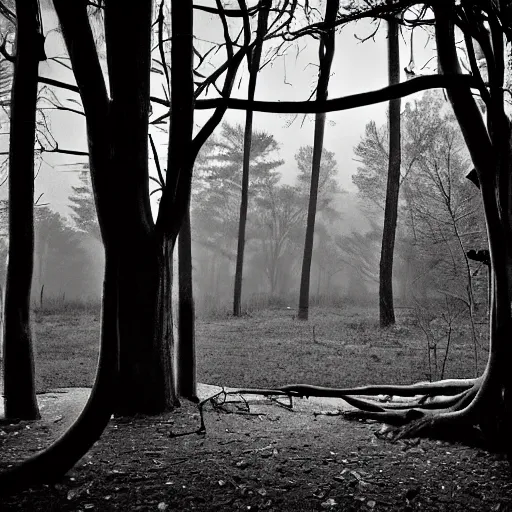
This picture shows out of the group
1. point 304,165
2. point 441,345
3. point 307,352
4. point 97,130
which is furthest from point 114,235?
point 304,165

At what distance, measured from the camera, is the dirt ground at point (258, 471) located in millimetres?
2059

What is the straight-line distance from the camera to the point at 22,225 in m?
3.55

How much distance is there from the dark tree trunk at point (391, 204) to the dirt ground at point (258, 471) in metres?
6.29

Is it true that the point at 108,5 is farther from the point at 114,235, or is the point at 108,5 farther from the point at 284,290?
the point at 284,290

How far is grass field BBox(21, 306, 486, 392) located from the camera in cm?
644

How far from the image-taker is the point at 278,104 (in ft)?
10.5

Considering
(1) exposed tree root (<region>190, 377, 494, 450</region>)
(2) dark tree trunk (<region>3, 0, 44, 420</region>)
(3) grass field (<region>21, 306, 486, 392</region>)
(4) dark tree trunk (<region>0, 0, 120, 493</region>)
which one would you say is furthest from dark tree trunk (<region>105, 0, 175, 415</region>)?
(3) grass field (<region>21, 306, 486, 392</region>)

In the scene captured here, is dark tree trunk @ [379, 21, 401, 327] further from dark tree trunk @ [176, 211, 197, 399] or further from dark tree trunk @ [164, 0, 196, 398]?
dark tree trunk @ [164, 0, 196, 398]

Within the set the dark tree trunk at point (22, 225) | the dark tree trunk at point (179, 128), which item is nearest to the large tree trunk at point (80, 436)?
the dark tree trunk at point (179, 128)

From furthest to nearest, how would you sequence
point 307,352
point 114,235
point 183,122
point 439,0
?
point 307,352, point 183,122, point 439,0, point 114,235

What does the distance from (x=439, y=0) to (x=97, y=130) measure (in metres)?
2.09

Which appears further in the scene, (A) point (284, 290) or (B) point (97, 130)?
(A) point (284, 290)

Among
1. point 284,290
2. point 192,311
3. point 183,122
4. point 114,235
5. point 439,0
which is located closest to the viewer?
point 114,235

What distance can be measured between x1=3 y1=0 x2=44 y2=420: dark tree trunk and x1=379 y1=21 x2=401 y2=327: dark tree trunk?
7166mm
